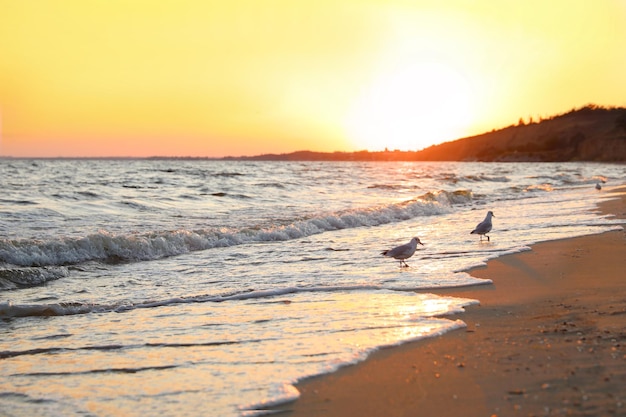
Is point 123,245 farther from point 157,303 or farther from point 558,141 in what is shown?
point 558,141

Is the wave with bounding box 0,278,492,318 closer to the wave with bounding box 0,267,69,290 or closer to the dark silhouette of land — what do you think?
the wave with bounding box 0,267,69,290

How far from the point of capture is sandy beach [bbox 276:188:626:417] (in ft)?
11.8

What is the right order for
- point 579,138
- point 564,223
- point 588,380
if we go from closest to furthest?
point 588,380 < point 564,223 < point 579,138

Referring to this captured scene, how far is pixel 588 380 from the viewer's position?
3826mm

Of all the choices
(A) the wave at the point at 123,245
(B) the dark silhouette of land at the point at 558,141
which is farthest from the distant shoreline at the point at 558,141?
(A) the wave at the point at 123,245

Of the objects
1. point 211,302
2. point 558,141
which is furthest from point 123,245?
point 558,141

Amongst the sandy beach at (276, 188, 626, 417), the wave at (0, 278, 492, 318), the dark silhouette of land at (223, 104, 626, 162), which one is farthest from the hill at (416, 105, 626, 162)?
the sandy beach at (276, 188, 626, 417)

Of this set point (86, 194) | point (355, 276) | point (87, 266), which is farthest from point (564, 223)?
point (86, 194)

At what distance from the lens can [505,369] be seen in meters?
4.15

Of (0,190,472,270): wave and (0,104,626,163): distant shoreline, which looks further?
(0,104,626,163): distant shoreline

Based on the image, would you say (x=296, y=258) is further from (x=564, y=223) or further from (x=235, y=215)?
(x=235, y=215)

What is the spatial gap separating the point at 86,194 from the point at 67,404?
787 inches

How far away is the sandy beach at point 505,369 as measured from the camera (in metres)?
3.61

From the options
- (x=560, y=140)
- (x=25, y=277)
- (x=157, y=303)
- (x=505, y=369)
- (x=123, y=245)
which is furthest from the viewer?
(x=560, y=140)
